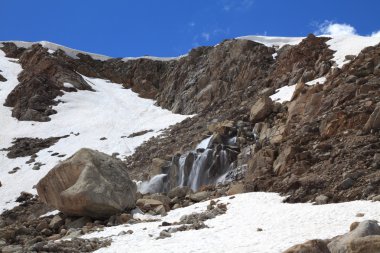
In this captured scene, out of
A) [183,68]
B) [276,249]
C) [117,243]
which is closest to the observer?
[276,249]

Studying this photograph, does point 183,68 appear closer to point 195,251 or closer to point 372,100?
point 372,100

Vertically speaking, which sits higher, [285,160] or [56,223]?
[285,160]

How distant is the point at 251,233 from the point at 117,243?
13.7 ft

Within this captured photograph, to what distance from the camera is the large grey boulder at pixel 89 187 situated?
18.8 metres

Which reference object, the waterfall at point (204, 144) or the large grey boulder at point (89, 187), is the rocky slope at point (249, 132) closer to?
the large grey boulder at point (89, 187)

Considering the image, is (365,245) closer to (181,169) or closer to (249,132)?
(249,132)

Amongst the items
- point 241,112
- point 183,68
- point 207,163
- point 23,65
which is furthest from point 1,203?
point 23,65

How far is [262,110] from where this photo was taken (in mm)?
30266

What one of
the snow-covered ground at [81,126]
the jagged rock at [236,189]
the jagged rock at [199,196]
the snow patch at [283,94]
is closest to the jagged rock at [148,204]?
the jagged rock at [199,196]

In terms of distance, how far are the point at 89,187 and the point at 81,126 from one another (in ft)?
117

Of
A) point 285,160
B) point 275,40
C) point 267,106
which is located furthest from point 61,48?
point 285,160

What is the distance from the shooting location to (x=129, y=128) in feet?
167

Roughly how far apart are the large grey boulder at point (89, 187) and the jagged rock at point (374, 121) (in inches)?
421

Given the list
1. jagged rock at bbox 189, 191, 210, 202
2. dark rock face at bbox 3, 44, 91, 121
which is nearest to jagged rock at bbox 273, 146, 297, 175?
jagged rock at bbox 189, 191, 210, 202
